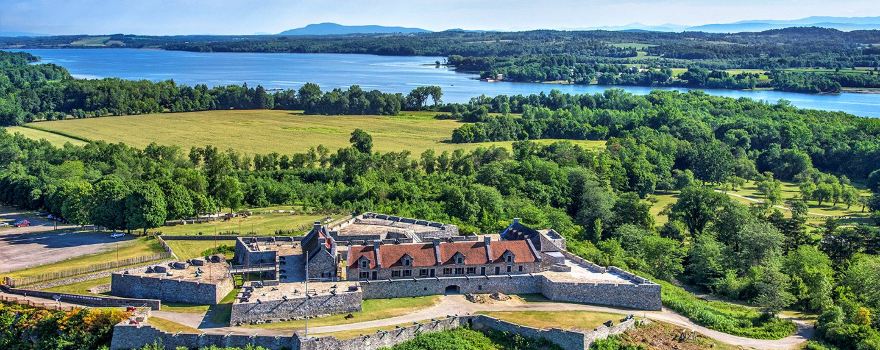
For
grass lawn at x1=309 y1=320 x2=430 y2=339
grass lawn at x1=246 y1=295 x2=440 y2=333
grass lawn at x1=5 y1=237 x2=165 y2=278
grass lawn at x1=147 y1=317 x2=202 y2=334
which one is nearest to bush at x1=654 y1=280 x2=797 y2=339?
grass lawn at x1=246 y1=295 x2=440 y2=333

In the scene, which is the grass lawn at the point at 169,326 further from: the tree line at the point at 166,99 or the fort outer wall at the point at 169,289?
the tree line at the point at 166,99

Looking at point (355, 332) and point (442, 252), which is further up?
point (442, 252)

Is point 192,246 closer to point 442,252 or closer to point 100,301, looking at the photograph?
point 100,301

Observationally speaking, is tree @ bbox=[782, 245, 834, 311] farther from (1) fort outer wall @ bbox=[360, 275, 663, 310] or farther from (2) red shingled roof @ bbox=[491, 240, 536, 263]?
(2) red shingled roof @ bbox=[491, 240, 536, 263]

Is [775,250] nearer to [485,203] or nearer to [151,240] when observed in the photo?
[485,203]

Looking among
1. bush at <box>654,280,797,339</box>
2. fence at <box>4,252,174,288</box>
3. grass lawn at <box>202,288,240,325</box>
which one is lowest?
bush at <box>654,280,797,339</box>

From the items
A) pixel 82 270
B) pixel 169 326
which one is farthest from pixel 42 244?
pixel 169 326
